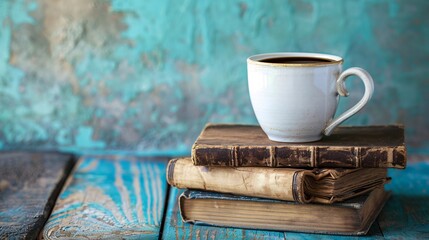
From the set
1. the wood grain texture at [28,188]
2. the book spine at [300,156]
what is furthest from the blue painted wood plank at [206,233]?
the wood grain texture at [28,188]

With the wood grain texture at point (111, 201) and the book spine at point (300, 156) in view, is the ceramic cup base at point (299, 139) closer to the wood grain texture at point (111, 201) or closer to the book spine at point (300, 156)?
the book spine at point (300, 156)

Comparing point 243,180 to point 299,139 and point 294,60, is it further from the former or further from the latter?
point 294,60

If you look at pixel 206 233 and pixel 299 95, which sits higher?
pixel 299 95

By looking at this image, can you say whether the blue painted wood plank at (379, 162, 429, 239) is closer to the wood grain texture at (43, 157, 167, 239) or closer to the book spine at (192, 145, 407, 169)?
the book spine at (192, 145, 407, 169)

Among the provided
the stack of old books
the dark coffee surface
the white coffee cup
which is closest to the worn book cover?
the stack of old books

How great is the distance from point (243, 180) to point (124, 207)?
24cm

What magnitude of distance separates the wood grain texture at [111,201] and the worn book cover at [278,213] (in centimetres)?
8

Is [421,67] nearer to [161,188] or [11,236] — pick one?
[161,188]

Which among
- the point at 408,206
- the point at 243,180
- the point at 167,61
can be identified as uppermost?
the point at 167,61

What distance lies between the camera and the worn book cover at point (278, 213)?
38.3 inches

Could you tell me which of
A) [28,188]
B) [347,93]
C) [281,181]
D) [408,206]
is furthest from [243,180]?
[28,188]

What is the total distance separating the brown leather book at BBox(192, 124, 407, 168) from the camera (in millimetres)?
957

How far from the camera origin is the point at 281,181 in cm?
96

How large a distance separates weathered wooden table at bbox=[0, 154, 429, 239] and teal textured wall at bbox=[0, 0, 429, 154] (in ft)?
0.27
